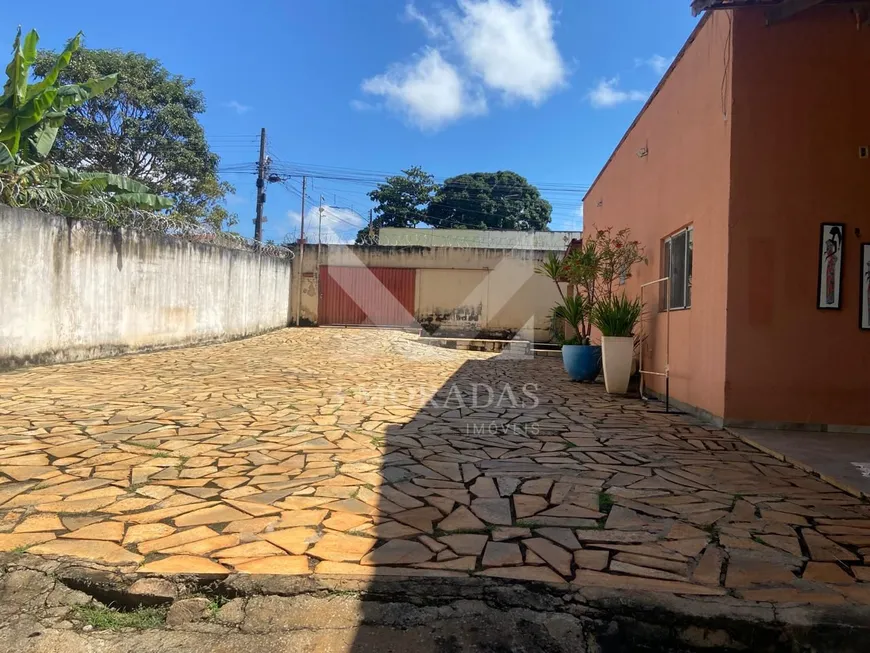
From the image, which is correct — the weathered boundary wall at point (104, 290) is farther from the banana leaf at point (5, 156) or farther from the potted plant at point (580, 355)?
the potted plant at point (580, 355)

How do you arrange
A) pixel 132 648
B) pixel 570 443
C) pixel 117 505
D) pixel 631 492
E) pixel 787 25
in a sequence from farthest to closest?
pixel 787 25 < pixel 570 443 < pixel 631 492 < pixel 117 505 < pixel 132 648

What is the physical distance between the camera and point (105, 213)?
8852 millimetres

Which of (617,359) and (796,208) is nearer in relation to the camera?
(796,208)

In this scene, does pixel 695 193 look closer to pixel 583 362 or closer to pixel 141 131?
pixel 583 362

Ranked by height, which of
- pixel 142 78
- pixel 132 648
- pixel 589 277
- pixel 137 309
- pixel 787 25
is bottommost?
pixel 132 648

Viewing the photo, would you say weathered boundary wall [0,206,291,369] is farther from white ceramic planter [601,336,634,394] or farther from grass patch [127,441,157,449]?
white ceramic planter [601,336,634,394]

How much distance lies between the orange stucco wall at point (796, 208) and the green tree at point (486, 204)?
32261 millimetres

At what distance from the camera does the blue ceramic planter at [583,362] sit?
8.50 m

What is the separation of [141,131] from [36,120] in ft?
40.1

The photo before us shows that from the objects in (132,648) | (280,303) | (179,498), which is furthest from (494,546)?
(280,303)

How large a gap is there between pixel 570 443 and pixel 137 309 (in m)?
8.58

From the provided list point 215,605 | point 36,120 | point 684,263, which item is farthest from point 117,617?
point 36,120

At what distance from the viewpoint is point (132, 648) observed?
73.0 inches

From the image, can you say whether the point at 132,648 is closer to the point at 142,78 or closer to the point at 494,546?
the point at 494,546
